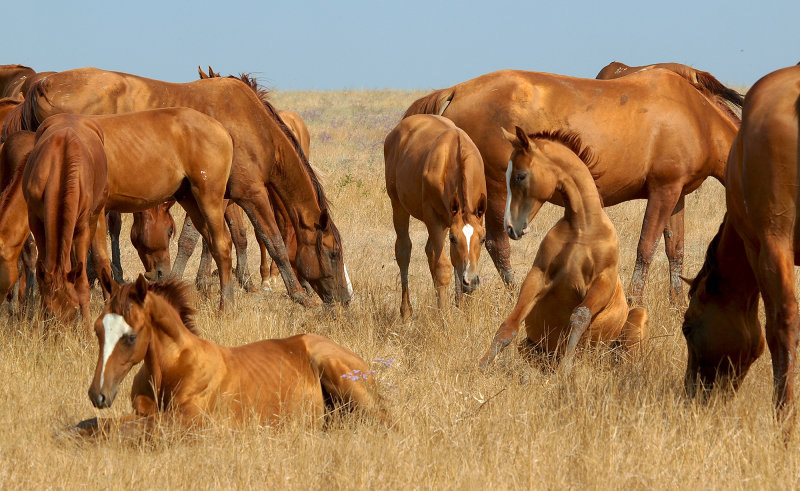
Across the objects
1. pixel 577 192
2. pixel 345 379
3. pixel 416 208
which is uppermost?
pixel 577 192

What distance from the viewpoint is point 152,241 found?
1009 cm

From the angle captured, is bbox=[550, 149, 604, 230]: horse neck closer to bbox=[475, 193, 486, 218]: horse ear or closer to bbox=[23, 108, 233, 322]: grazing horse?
bbox=[475, 193, 486, 218]: horse ear

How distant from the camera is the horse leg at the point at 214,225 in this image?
325 inches

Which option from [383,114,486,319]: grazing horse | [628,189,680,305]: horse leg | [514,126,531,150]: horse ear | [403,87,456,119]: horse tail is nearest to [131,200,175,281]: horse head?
[383,114,486,319]: grazing horse

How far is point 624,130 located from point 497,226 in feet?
4.78

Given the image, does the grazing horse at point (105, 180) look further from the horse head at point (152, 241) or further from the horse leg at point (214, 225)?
the horse head at point (152, 241)

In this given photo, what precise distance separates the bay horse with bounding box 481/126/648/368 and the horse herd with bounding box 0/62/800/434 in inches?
0.5

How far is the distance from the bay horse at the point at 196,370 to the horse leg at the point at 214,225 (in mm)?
3253

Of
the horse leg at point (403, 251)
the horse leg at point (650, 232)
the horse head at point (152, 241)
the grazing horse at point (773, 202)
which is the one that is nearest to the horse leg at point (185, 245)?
the horse head at point (152, 241)

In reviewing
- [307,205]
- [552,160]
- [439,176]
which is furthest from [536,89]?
[552,160]

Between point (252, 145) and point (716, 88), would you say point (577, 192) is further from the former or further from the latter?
point (716, 88)

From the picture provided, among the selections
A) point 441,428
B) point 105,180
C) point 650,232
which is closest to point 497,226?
point 650,232

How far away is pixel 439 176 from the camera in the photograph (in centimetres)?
803

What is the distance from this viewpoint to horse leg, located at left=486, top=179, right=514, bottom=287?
9133 millimetres
